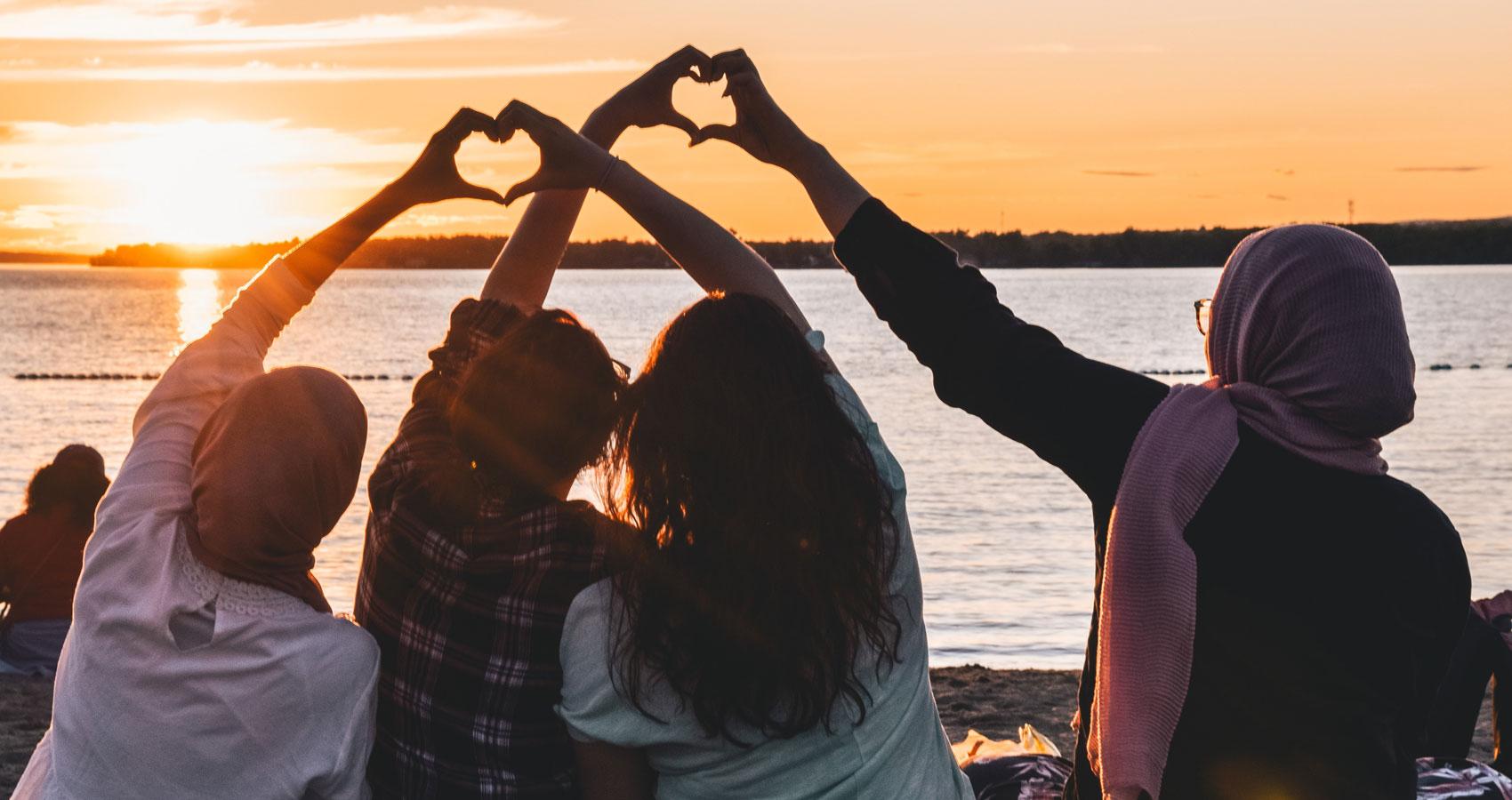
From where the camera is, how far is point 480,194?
2.56 meters

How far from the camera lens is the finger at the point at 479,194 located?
2520 millimetres

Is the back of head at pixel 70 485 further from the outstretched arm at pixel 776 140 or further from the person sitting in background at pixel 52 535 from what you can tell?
the outstretched arm at pixel 776 140

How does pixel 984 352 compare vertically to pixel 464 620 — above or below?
above

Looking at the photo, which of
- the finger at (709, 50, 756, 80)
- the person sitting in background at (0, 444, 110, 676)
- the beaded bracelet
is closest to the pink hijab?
the beaded bracelet

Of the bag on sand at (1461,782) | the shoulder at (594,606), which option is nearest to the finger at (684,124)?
the shoulder at (594,606)

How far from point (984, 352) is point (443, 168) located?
109 cm

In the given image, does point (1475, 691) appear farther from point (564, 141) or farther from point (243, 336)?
point (243, 336)

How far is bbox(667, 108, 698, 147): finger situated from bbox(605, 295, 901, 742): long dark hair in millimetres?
782

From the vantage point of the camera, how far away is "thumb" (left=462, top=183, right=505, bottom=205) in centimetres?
252

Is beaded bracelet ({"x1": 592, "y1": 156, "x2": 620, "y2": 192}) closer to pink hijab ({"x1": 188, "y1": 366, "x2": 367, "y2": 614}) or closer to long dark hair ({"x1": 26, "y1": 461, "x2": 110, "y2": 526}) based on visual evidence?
pink hijab ({"x1": 188, "y1": 366, "x2": 367, "y2": 614})

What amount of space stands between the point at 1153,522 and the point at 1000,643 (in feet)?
25.9

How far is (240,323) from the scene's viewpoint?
104 inches

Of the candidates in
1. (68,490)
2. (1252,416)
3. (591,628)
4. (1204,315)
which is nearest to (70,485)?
(68,490)

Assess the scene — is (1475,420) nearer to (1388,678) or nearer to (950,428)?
(950,428)
